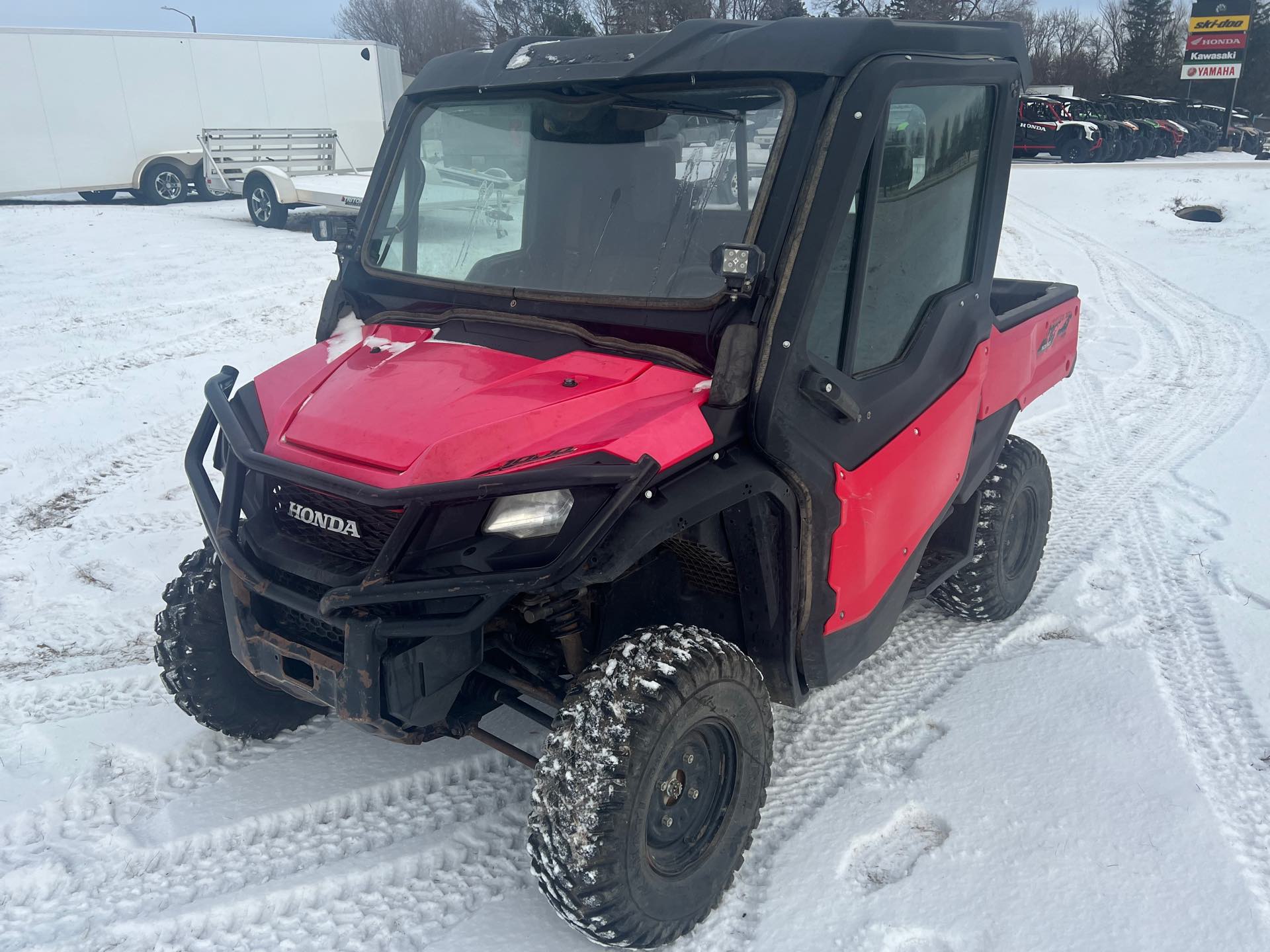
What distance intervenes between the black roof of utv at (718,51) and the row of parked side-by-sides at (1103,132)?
929 inches

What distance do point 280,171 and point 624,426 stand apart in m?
14.0

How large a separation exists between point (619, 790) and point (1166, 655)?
249cm

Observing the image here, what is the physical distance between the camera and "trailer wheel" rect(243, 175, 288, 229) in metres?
14.1

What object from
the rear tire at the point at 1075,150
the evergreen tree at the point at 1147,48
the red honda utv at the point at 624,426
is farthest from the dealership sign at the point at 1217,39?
the red honda utv at the point at 624,426

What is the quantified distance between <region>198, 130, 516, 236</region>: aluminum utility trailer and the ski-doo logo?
4.12m

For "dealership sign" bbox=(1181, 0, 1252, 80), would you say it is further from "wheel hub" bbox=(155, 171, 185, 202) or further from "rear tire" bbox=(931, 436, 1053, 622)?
"rear tire" bbox=(931, 436, 1053, 622)

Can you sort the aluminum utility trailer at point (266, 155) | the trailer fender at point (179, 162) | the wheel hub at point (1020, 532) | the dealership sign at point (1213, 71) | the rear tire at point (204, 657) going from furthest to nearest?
1. the dealership sign at point (1213, 71)
2. the trailer fender at point (179, 162)
3. the aluminum utility trailer at point (266, 155)
4. the wheel hub at point (1020, 532)
5. the rear tire at point (204, 657)

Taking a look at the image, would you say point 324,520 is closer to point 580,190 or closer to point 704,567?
point 704,567

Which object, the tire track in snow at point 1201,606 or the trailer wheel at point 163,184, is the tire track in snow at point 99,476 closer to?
the tire track in snow at point 1201,606

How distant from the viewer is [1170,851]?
8.82 feet

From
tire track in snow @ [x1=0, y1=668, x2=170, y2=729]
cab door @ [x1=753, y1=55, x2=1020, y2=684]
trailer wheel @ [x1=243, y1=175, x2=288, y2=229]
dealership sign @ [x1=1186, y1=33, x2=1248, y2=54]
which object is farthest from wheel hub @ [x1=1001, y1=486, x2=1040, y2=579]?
dealership sign @ [x1=1186, y1=33, x2=1248, y2=54]

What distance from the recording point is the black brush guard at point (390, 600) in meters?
2.11

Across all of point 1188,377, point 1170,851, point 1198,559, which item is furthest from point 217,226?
point 1170,851

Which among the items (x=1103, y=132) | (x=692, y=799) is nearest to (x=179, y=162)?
(x=692, y=799)
